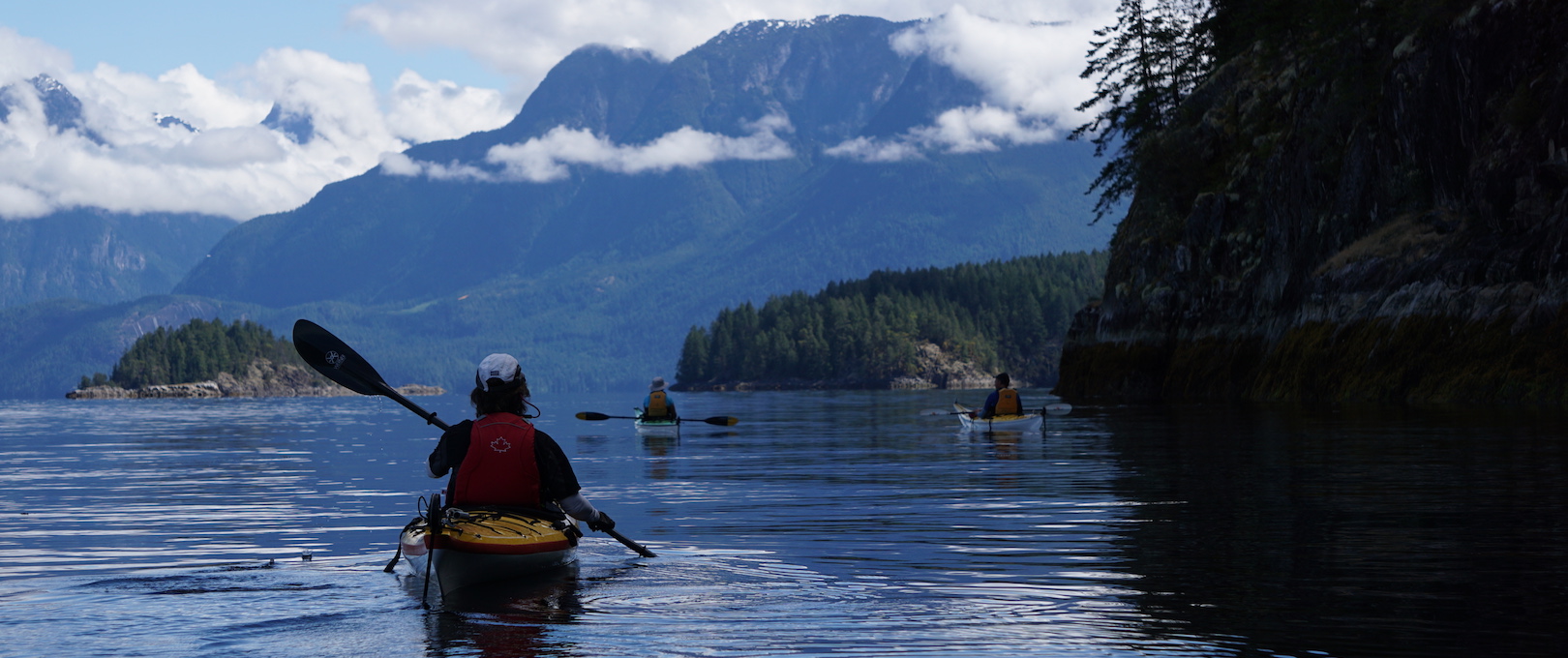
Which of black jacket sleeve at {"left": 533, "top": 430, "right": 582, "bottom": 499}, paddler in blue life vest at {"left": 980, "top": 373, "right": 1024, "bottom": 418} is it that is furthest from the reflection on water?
paddler in blue life vest at {"left": 980, "top": 373, "right": 1024, "bottom": 418}

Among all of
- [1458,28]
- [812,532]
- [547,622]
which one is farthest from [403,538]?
[1458,28]

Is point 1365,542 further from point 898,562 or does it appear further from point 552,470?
point 552,470

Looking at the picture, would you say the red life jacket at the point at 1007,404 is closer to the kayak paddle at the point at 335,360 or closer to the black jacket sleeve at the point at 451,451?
the kayak paddle at the point at 335,360

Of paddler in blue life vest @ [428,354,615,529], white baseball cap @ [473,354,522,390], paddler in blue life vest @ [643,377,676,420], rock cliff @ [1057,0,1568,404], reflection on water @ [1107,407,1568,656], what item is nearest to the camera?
reflection on water @ [1107,407,1568,656]

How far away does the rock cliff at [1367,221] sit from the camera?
1874 inches

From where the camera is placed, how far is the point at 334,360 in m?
18.3

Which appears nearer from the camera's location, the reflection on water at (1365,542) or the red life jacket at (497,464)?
the reflection on water at (1365,542)

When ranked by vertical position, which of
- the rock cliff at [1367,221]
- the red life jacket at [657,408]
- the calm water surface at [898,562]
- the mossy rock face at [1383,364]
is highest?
the rock cliff at [1367,221]

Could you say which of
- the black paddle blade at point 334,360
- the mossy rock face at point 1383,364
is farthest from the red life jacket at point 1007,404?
the black paddle blade at point 334,360

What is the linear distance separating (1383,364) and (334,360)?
45507 mm

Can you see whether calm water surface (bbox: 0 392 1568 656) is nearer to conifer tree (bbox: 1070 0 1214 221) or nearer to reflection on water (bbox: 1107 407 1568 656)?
reflection on water (bbox: 1107 407 1568 656)

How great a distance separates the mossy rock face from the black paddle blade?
39.0 m

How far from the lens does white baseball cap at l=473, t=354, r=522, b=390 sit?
1430 cm

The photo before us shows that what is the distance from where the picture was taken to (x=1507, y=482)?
71.9 ft
